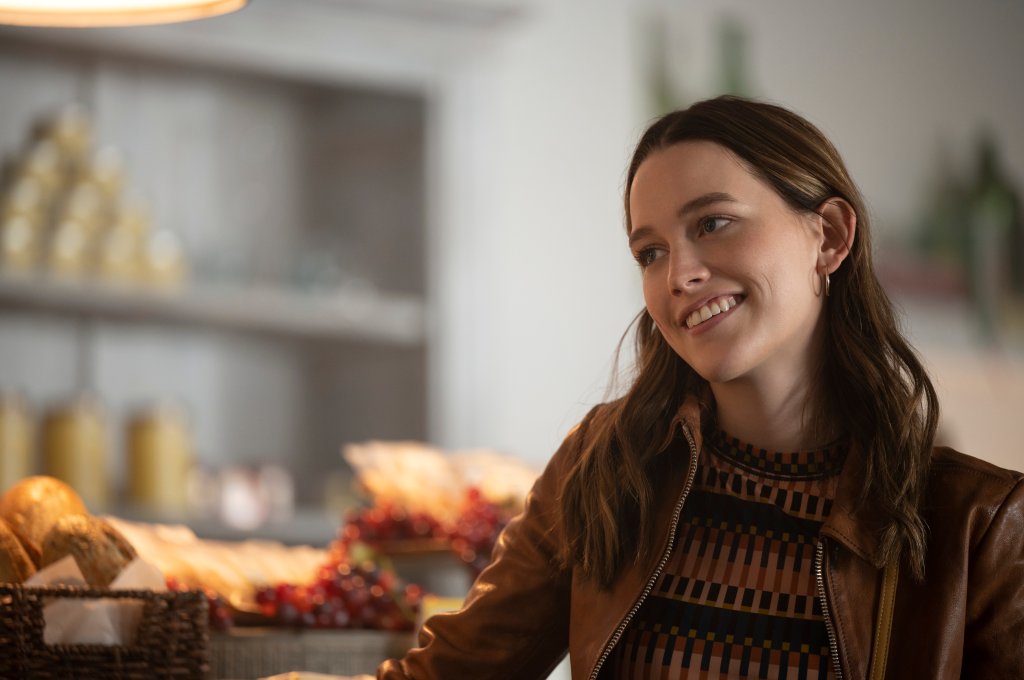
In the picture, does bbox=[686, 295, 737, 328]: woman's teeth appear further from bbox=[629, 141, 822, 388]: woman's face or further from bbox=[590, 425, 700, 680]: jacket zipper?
bbox=[590, 425, 700, 680]: jacket zipper

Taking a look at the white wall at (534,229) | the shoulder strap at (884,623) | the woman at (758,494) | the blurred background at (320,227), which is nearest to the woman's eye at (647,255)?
the woman at (758,494)

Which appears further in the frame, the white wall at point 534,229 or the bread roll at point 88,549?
the white wall at point 534,229

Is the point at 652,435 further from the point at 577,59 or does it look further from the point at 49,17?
the point at 577,59

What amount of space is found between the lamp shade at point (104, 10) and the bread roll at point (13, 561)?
2.09 feet

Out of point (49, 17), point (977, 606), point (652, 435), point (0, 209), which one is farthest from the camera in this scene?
point (0, 209)

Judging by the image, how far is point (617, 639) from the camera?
1.35m

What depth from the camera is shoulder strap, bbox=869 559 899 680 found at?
4.12 feet

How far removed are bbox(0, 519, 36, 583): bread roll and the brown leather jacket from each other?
401 mm

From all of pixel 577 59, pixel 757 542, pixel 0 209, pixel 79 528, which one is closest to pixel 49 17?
pixel 79 528

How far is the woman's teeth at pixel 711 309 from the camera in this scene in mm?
1337

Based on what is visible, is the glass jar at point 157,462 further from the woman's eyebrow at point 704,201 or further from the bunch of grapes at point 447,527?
the woman's eyebrow at point 704,201

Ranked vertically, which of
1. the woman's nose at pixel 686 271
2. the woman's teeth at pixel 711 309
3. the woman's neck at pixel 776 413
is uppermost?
the woman's nose at pixel 686 271

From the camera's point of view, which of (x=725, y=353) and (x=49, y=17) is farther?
(x=49, y=17)

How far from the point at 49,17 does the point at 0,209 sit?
6.24 feet
